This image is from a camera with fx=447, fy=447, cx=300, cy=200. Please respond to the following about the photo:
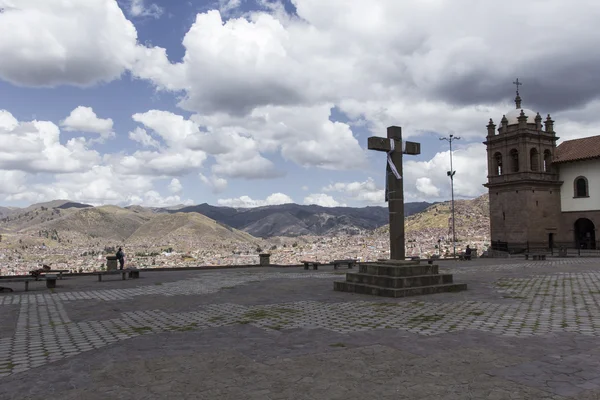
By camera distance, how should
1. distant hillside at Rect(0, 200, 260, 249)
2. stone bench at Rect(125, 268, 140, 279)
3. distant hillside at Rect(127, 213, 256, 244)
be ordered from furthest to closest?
distant hillside at Rect(127, 213, 256, 244), distant hillside at Rect(0, 200, 260, 249), stone bench at Rect(125, 268, 140, 279)

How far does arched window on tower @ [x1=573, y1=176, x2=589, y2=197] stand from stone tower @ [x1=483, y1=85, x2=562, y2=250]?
1185mm

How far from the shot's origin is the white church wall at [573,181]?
3472cm

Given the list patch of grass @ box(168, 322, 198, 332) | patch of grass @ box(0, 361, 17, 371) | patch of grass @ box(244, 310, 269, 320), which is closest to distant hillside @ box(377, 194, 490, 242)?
patch of grass @ box(244, 310, 269, 320)

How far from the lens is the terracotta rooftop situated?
115 ft

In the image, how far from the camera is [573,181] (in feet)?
118

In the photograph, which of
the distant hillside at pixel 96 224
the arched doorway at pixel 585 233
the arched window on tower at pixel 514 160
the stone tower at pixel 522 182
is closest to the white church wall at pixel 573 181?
A: the stone tower at pixel 522 182


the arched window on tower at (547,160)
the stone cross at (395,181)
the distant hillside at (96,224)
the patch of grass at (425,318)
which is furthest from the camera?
the distant hillside at (96,224)

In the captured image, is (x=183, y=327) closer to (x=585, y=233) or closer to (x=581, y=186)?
(x=581, y=186)

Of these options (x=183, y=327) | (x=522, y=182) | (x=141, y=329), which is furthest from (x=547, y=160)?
(x=141, y=329)

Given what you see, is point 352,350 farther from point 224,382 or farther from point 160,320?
point 160,320

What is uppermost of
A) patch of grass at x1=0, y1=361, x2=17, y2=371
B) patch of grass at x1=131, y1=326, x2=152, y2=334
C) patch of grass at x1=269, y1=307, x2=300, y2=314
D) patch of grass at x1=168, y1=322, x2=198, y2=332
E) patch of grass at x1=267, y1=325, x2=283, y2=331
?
patch of grass at x1=0, y1=361, x2=17, y2=371

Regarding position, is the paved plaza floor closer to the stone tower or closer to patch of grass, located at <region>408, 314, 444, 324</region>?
patch of grass, located at <region>408, 314, 444, 324</region>

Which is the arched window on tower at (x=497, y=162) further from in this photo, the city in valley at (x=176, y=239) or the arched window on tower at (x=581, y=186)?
the city in valley at (x=176, y=239)

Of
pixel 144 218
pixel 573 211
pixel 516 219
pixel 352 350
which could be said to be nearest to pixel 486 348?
pixel 352 350
